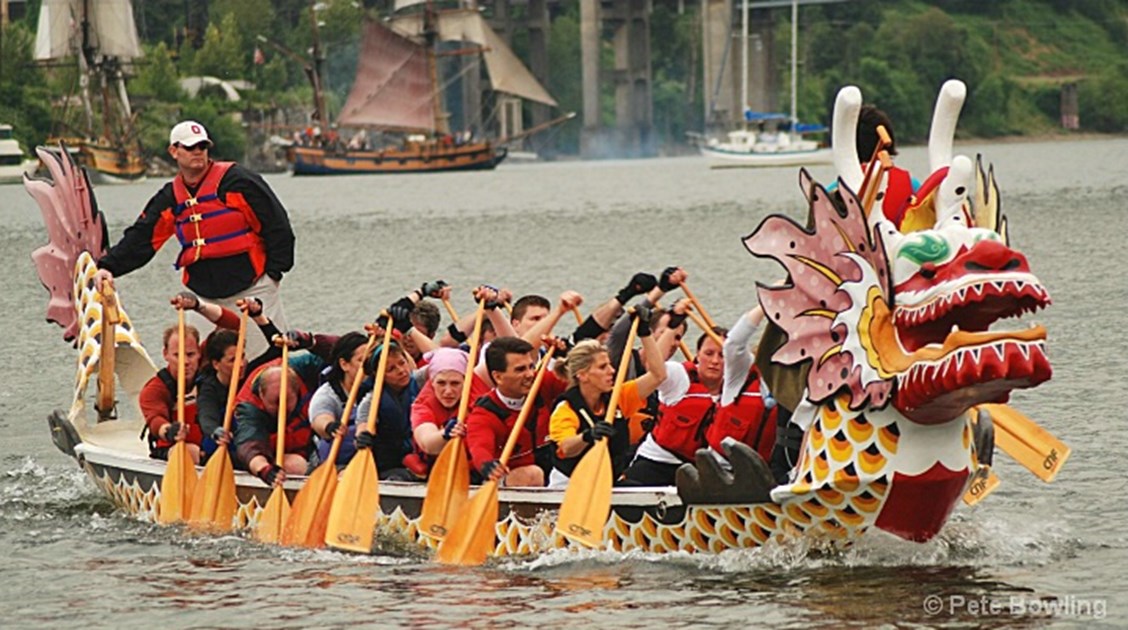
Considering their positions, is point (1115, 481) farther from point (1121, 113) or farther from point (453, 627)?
point (1121, 113)

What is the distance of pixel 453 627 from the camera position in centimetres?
1064

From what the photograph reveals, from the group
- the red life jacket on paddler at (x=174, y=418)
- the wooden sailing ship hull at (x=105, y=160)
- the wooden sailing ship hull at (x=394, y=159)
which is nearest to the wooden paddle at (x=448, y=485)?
the red life jacket on paddler at (x=174, y=418)

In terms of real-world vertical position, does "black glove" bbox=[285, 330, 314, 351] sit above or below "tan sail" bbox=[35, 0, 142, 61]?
below

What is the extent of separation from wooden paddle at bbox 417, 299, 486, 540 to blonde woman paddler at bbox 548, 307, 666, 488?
19.0 inches

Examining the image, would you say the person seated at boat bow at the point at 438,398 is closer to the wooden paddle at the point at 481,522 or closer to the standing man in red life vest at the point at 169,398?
the wooden paddle at the point at 481,522

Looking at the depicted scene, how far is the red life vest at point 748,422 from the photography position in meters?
10.9

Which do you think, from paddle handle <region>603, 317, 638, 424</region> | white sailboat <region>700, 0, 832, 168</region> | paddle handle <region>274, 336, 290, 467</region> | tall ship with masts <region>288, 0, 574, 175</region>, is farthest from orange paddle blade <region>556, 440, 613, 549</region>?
white sailboat <region>700, 0, 832, 168</region>

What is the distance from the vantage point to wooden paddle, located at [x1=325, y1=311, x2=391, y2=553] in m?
12.0

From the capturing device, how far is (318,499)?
40.2 feet

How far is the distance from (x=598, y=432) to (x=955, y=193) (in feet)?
7.65

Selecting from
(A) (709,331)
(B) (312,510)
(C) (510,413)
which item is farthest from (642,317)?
(B) (312,510)

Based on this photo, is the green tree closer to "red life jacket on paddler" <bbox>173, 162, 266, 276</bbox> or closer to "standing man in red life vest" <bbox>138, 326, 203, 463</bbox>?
"red life jacket on paddler" <bbox>173, 162, 266, 276</bbox>

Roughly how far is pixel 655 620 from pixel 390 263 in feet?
101

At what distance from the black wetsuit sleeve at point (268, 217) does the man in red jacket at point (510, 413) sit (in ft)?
7.99
